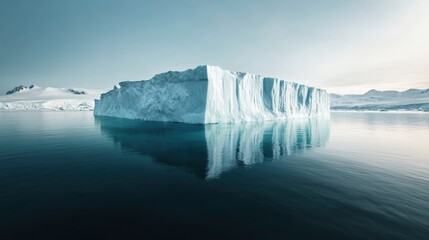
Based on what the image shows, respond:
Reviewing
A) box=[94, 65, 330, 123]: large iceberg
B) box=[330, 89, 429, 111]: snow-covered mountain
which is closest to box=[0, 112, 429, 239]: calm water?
box=[94, 65, 330, 123]: large iceberg

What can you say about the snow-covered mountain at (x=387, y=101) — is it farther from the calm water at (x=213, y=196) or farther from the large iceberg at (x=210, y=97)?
the calm water at (x=213, y=196)

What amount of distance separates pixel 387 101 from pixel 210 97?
165612 millimetres

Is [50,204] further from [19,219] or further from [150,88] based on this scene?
[150,88]

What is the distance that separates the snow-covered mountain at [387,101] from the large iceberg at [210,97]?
328 feet

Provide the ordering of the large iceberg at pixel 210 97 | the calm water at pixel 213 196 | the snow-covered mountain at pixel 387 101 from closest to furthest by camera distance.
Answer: the calm water at pixel 213 196, the large iceberg at pixel 210 97, the snow-covered mountain at pixel 387 101

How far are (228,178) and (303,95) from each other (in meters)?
41.7

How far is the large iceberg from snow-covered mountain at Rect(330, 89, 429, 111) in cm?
9987

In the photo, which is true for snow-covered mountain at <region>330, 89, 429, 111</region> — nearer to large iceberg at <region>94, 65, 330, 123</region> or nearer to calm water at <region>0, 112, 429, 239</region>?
large iceberg at <region>94, 65, 330, 123</region>

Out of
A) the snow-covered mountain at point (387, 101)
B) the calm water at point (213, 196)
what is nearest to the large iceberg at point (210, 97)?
the calm water at point (213, 196)

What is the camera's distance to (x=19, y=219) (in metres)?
4.75

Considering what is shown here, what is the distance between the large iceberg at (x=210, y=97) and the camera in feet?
90.9

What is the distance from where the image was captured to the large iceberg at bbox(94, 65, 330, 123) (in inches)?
1091

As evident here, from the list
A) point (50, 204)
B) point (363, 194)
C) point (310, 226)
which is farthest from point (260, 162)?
point (50, 204)

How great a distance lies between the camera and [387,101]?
→ 14100cm
